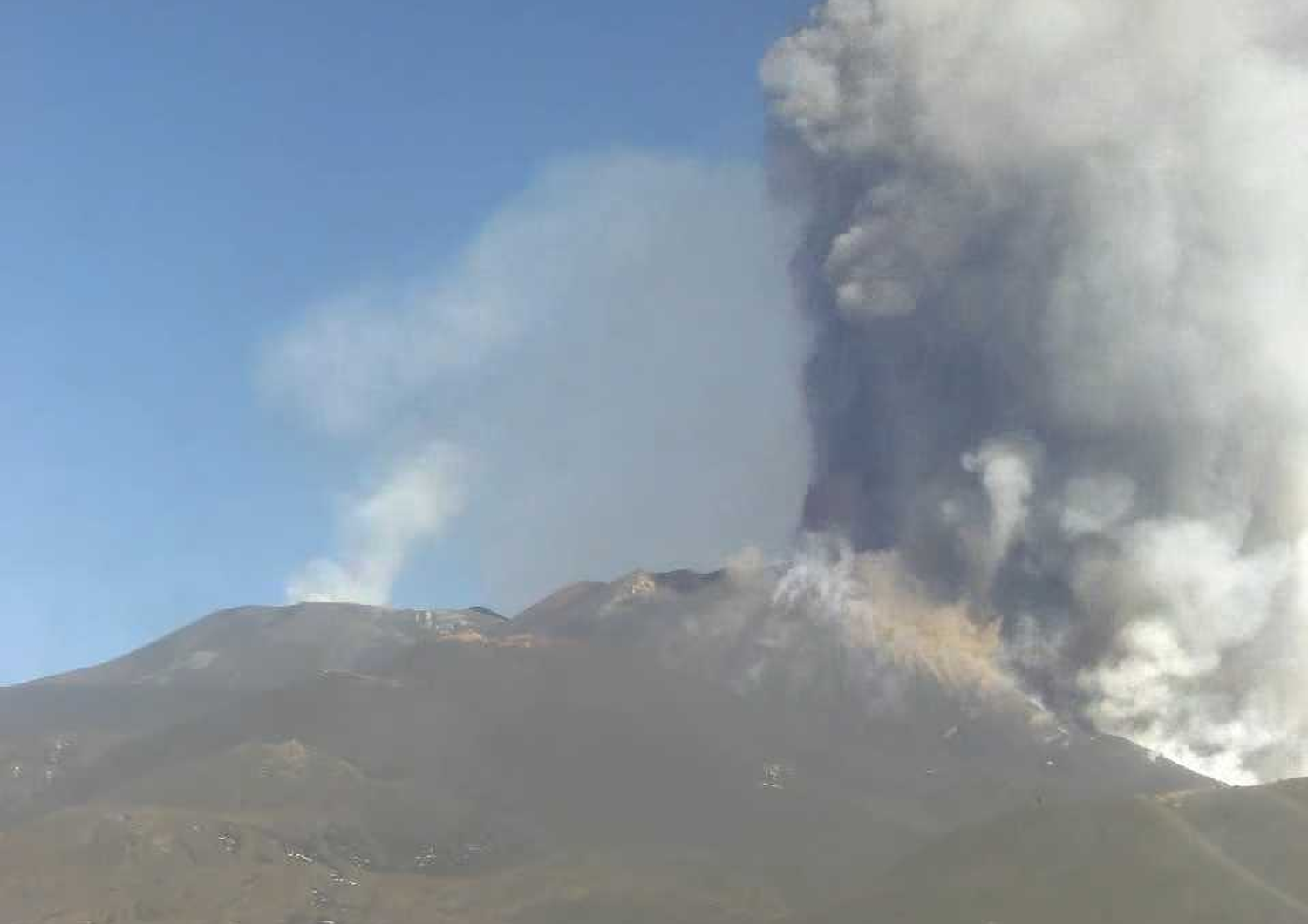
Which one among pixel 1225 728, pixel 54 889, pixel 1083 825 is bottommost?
pixel 54 889

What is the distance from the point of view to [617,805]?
160 m

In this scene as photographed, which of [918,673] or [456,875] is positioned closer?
[456,875]

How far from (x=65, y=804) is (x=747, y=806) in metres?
73.0

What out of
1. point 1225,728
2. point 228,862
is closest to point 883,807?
point 1225,728

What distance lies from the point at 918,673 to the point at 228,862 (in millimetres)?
76209

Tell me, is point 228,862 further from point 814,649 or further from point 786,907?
point 814,649

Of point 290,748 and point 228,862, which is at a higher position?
point 290,748

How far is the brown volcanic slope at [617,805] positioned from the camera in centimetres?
12838

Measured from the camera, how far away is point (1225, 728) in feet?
529

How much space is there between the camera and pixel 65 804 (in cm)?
17050

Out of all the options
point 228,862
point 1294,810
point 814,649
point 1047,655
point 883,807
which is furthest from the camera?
point 814,649

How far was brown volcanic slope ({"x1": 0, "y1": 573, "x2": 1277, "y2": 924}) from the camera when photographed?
421ft

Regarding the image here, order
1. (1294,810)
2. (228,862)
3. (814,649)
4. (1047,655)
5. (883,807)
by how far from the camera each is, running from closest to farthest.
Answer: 1. (1294,810)
2. (228,862)
3. (883,807)
4. (1047,655)
5. (814,649)

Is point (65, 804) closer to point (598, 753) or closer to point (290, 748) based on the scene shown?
point (290, 748)
